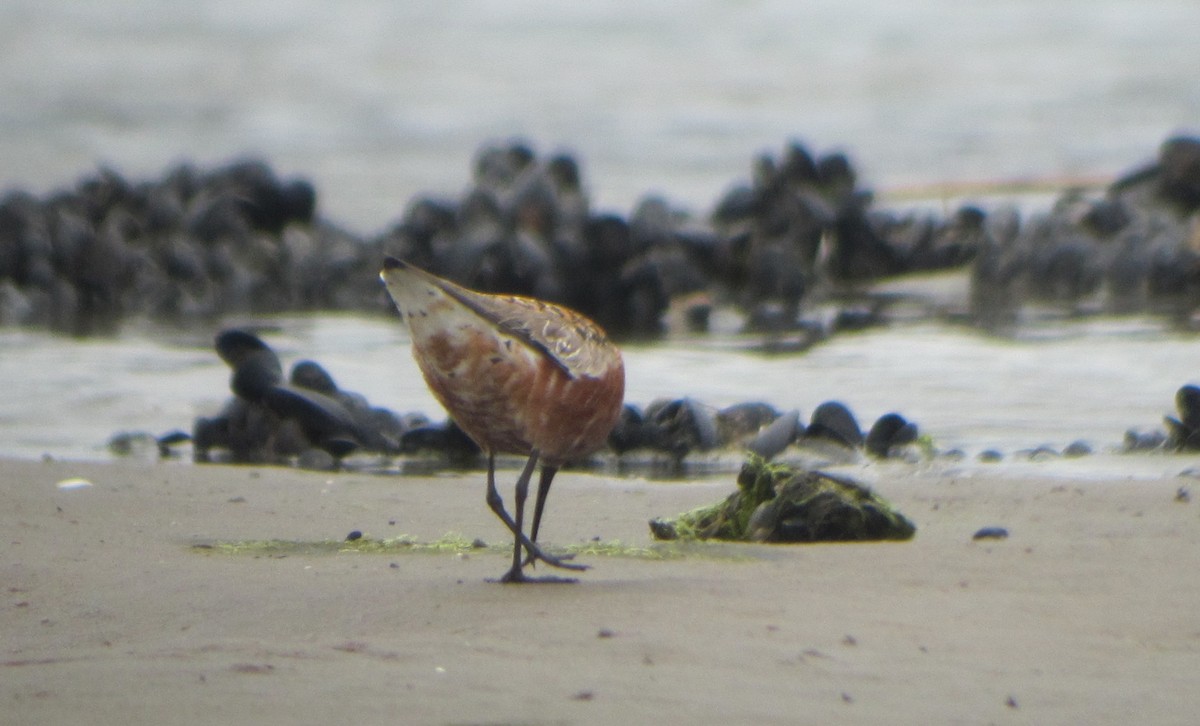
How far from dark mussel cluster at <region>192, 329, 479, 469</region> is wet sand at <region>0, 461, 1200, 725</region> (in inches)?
65.5

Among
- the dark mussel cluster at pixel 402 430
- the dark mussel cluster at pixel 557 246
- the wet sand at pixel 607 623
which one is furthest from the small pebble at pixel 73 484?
the dark mussel cluster at pixel 557 246

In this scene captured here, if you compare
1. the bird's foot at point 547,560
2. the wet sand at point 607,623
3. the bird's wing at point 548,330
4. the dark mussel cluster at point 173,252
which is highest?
the dark mussel cluster at point 173,252

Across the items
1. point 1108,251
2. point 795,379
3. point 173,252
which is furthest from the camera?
point 173,252

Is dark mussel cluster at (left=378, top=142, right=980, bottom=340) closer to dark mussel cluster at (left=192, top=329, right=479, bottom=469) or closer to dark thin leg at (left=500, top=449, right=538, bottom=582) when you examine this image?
dark mussel cluster at (left=192, top=329, right=479, bottom=469)

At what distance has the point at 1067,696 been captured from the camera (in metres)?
3.63

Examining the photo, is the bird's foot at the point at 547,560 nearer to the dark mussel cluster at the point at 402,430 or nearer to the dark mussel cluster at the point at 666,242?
the dark mussel cluster at the point at 402,430

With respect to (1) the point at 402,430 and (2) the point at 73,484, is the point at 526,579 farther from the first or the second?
(1) the point at 402,430

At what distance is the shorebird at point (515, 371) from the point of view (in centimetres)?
471

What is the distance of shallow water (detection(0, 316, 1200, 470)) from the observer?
28.3 feet

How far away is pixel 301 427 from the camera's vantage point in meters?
8.05

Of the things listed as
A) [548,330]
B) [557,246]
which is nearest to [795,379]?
[557,246]

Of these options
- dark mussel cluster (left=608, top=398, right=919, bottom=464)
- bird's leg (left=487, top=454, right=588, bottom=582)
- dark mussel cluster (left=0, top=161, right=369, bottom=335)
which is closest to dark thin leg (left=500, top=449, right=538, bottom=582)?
bird's leg (left=487, top=454, right=588, bottom=582)

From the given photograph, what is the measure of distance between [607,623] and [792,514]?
56.0 inches

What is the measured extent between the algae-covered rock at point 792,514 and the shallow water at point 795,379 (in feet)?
7.89
